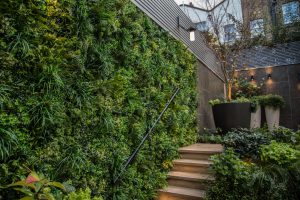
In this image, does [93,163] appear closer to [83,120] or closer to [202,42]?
[83,120]

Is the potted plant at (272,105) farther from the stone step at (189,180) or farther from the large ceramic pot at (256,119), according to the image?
the stone step at (189,180)

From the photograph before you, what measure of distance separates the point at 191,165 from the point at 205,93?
11.0ft

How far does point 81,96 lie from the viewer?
2.52 m

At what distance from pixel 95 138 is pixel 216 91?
6602mm

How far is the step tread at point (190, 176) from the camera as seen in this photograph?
3658 millimetres

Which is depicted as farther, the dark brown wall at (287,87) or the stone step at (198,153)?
the dark brown wall at (287,87)

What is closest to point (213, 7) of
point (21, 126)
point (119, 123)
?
point (119, 123)

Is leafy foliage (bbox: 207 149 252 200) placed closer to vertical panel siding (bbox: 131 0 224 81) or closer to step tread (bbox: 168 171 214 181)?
step tread (bbox: 168 171 214 181)

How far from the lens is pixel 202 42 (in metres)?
7.36

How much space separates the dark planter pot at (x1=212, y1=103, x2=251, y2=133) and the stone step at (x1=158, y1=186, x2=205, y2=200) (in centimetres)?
275

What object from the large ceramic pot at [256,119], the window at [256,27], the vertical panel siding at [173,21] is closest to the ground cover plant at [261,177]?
the vertical panel siding at [173,21]

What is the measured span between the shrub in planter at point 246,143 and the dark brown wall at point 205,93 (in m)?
1.81

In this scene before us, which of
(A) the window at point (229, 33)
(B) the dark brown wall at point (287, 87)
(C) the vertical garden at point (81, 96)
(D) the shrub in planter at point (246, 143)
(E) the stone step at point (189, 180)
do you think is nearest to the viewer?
(C) the vertical garden at point (81, 96)

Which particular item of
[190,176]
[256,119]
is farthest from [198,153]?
[256,119]
